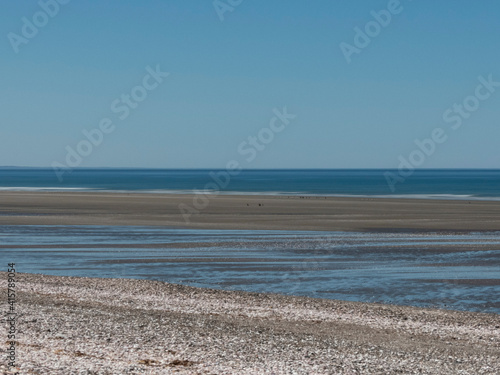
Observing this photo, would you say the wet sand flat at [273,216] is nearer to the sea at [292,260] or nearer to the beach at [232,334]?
the sea at [292,260]

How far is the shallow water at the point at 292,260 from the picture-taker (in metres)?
21.6

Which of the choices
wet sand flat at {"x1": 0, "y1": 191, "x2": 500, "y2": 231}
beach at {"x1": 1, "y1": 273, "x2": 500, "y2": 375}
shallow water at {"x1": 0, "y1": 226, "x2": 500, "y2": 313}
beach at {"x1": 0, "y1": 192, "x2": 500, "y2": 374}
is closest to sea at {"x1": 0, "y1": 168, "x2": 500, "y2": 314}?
shallow water at {"x1": 0, "y1": 226, "x2": 500, "y2": 313}

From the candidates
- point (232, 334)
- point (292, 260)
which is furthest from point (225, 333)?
point (292, 260)

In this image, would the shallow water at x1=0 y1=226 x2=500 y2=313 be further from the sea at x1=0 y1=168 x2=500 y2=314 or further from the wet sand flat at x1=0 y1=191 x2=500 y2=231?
the wet sand flat at x1=0 y1=191 x2=500 y2=231

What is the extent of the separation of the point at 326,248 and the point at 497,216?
86.9 ft

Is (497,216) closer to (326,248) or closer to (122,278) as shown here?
(326,248)

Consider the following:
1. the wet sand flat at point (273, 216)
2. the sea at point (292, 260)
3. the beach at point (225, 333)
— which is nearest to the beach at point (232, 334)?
the beach at point (225, 333)

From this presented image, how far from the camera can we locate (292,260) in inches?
1106

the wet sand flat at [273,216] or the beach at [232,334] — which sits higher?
the wet sand flat at [273,216]

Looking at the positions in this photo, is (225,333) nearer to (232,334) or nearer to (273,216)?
(232,334)

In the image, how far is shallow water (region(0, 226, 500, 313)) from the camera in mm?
21562

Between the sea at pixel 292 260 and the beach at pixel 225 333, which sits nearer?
the beach at pixel 225 333

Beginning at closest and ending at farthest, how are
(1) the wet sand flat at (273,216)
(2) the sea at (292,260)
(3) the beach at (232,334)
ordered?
(3) the beach at (232,334) < (2) the sea at (292,260) < (1) the wet sand flat at (273,216)

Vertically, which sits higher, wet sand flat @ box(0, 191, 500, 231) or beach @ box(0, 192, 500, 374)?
wet sand flat @ box(0, 191, 500, 231)
